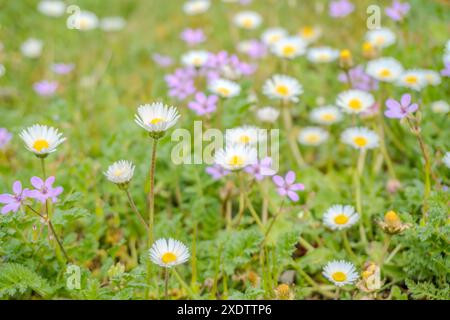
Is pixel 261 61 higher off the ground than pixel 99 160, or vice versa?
pixel 261 61

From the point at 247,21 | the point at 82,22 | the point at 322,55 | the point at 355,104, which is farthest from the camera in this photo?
the point at 82,22

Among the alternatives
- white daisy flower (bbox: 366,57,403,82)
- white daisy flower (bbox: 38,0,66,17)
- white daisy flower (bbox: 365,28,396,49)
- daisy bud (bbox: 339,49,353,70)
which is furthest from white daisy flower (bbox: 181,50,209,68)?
white daisy flower (bbox: 38,0,66,17)

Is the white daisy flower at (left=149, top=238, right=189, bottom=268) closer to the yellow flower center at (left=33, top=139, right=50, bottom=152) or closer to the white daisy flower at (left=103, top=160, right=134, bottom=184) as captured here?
the white daisy flower at (left=103, top=160, right=134, bottom=184)

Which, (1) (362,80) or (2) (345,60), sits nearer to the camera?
(2) (345,60)

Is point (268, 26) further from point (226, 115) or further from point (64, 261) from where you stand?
point (64, 261)

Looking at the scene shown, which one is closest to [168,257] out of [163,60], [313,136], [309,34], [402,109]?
[402,109]

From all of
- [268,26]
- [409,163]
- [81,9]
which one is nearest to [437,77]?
[409,163]

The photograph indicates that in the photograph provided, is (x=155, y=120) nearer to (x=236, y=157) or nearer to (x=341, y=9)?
(x=236, y=157)
